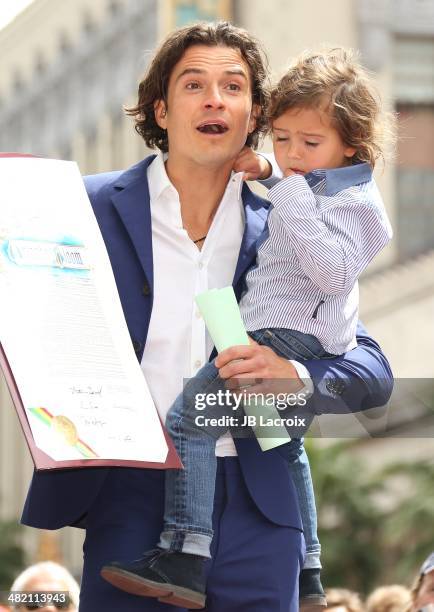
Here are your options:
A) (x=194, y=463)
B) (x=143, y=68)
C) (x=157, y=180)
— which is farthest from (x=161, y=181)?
(x=143, y=68)

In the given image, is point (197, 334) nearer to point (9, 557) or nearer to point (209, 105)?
point (209, 105)

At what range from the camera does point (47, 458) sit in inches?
148

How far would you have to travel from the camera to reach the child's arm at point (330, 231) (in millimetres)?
4211

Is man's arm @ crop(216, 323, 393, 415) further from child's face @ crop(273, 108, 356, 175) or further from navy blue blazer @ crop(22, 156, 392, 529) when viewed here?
child's face @ crop(273, 108, 356, 175)

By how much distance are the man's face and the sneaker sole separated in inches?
46.9

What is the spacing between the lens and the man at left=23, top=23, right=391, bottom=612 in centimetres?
425

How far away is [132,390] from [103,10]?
102 ft

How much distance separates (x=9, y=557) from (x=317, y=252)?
23.9m

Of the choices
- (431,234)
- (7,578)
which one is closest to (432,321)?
(431,234)

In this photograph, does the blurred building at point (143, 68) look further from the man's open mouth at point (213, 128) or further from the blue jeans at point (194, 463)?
the blue jeans at point (194, 463)

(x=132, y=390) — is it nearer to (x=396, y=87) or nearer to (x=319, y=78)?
(x=319, y=78)

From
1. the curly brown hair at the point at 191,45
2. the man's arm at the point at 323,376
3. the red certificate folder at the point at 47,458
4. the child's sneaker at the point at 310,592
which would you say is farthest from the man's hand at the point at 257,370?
the curly brown hair at the point at 191,45

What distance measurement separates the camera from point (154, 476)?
430cm

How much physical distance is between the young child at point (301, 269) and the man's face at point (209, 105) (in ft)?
0.38
